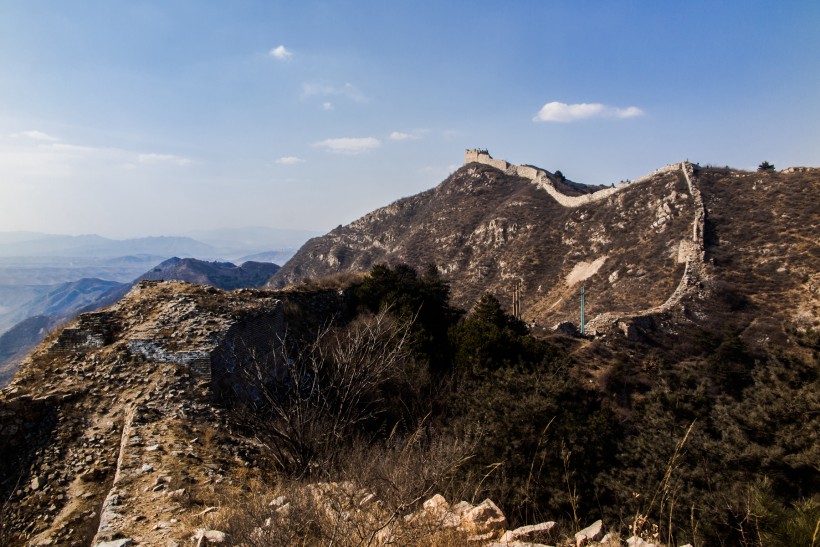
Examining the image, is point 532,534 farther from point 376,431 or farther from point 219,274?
point 219,274

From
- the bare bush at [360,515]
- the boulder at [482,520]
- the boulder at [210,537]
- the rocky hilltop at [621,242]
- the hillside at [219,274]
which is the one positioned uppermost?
the rocky hilltop at [621,242]

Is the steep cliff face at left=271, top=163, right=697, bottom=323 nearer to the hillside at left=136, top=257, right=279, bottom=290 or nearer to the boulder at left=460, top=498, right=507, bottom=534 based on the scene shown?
the boulder at left=460, top=498, right=507, bottom=534

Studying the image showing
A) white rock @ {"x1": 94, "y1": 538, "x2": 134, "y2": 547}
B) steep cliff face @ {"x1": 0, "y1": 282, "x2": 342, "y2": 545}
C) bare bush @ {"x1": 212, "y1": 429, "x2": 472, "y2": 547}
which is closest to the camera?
bare bush @ {"x1": 212, "y1": 429, "x2": 472, "y2": 547}

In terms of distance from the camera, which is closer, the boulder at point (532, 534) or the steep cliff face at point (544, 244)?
the boulder at point (532, 534)

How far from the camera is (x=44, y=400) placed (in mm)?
10172

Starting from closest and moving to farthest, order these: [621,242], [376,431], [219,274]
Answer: [376,431] → [621,242] → [219,274]

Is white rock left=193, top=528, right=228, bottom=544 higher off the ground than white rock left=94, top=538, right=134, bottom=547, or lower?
higher

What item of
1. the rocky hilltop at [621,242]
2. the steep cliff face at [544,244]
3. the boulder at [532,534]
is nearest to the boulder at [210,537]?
the boulder at [532,534]

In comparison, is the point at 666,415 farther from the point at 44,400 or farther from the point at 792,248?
the point at 792,248

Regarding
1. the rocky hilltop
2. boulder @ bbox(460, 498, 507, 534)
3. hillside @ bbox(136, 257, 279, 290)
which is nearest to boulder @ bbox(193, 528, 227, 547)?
boulder @ bbox(460, 498, 507, 534)

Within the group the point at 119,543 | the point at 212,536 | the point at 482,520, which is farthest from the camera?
the point at 119,543

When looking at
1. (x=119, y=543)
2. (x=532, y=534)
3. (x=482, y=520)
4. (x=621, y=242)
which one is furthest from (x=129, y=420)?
(x=621, y=242)

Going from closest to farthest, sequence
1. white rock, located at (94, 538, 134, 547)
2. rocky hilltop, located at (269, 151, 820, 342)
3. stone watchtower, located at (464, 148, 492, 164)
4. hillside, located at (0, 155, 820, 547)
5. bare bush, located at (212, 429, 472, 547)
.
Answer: bare bush, located at (212, 429, 472, 547)
hillside, located at (0, 155, 820, 547)
white rock, located at (94, 538, 134, 547)
rocky hilltop, located at (269, 151, 820, 342)
stone watchtower, located at (464, 148, 492, 164)

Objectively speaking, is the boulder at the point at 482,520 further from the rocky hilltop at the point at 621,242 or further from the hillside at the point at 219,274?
the hillside at the point at 219,274
